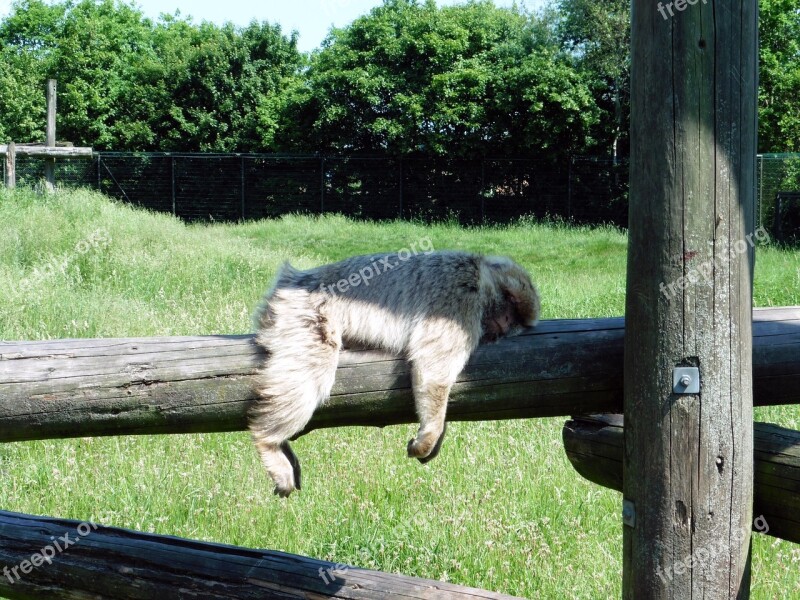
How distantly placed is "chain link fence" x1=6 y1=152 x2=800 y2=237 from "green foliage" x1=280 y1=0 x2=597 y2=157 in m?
0.99

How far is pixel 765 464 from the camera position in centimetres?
270

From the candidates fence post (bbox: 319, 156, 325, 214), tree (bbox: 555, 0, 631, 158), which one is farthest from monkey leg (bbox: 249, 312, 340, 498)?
tree (bbox: 555, 0, 631, 158)

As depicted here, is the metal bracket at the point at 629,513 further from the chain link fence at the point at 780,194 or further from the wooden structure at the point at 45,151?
the chain link fence at the point at 780,194

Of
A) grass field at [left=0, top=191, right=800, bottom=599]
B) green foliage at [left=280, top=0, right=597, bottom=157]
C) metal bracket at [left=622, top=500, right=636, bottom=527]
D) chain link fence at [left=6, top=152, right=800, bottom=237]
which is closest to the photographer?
metal bracket at [left=622, top=500, right=636, bottom=527]

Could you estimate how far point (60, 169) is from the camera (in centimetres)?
3042

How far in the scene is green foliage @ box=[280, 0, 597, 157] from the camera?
28.7m

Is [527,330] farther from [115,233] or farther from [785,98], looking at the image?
[785,98]

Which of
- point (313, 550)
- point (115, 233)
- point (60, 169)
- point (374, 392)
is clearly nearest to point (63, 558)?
point (374, 392)

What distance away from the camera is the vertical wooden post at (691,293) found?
7.54 feet

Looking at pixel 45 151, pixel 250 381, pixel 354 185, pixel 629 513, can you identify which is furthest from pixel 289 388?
pixel 354 185

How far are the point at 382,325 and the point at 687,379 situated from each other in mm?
1103

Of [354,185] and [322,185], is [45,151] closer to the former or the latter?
[322,185]

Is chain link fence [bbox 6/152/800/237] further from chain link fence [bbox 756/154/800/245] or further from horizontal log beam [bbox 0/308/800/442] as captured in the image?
horizontal log beam [bbox 0/308/800/442]

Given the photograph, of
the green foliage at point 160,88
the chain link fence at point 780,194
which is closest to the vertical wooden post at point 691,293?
the chain link fence at point 780,194
